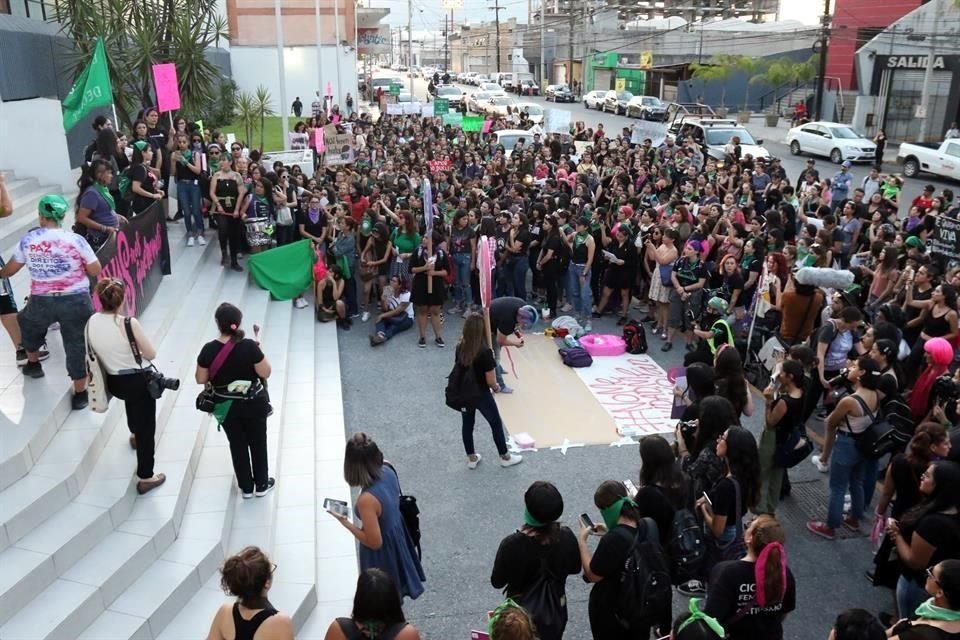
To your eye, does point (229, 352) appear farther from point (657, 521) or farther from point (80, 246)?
point (657, 521)

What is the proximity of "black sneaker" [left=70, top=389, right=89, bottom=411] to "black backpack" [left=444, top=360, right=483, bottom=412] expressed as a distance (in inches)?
121

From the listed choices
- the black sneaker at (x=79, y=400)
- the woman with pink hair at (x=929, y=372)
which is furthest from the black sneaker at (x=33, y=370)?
the woman with pink hair at (x=929, y=372)

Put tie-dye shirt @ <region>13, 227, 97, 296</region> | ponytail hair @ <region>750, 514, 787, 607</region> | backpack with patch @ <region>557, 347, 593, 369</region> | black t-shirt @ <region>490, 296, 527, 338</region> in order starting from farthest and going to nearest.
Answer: backpack with patch @ <region>557, 347, 593, 369</region>
black t-shirt @ <region>490, 296, 527, 338</region>
tie-dye shirt @ <region>13, 227, 97, 296</region>
ponytail hair @ <region>750, 514, 787, 607</region>

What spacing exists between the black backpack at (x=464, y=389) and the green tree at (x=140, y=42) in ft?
44.1

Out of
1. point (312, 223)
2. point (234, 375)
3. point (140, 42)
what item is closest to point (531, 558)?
point (234, 375)

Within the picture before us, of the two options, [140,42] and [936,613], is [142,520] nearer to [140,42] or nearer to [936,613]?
[936,613]

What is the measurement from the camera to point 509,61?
9962cm

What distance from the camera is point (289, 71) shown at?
1837 inches

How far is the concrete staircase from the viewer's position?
4.80 meters

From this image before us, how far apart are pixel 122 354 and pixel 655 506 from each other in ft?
12.2

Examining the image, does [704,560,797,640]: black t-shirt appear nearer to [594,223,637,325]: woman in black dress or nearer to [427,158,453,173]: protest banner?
[594,223,637,325]: woman in black dress

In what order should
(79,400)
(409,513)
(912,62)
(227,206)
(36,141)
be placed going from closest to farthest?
(409,513) → (79,400) → (227,206) → (36,141) → (912,62)

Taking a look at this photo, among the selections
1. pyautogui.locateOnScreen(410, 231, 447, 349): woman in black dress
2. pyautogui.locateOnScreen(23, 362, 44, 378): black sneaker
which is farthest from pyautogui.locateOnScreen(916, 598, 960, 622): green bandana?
pyautogui.locateOnScreen(410, 231, 447, 349): woman in black dress

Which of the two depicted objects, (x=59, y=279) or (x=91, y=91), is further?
(x=91, y=91)
